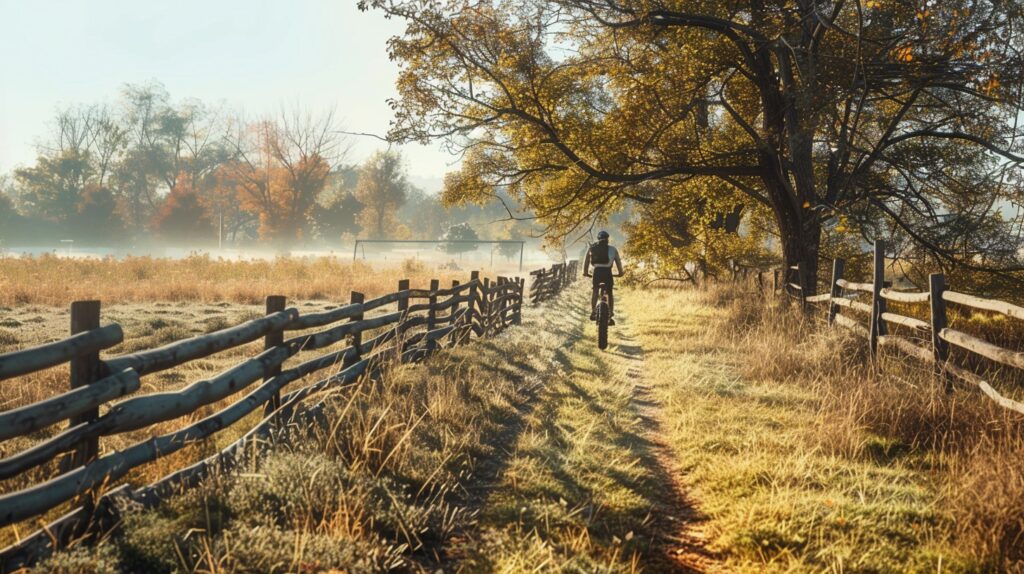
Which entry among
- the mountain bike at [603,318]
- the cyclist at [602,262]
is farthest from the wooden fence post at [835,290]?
the mountain bike at [603,318]

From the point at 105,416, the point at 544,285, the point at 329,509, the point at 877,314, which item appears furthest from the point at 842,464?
the point at 544,285

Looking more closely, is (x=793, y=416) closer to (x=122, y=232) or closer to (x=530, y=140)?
(x=530, y=140)

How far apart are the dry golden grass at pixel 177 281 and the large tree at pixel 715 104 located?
30.0ft

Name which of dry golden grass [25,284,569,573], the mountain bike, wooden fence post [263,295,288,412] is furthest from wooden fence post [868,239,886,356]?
wooden fence post [263,295,288,412]

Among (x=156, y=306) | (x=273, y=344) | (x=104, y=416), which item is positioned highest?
(x=273, y=344)

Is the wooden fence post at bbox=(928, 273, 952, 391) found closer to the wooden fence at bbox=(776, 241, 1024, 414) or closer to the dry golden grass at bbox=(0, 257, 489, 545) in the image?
the wooden fence at bbox=(776, 241, 1024, 414)

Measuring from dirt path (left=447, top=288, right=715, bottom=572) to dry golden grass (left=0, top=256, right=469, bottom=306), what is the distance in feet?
40.3

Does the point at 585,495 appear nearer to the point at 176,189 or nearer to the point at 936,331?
the point at 936,331

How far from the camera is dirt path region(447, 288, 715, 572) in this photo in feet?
12.2

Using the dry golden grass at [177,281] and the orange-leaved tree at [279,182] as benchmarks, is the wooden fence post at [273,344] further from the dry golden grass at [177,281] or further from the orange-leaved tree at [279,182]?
the orange-leaved tree at [279,182]

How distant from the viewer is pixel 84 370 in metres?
3.51

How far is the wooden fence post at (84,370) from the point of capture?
3502 mm

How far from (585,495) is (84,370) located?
10.3ft

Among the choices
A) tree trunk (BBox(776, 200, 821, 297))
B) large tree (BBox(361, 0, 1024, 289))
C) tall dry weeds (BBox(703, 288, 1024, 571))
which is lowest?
tall dry weeds (BBox(703, 288, 1024, 571))
